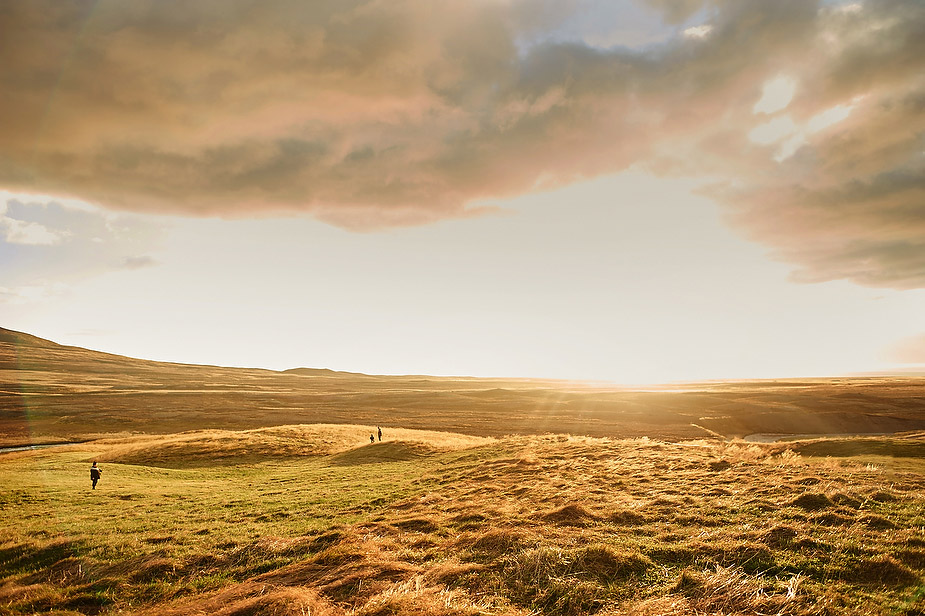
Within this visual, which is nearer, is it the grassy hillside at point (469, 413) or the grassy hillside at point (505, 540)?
the grassy hillside at point (505, 540)

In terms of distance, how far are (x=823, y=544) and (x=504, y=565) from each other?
25.8 ft

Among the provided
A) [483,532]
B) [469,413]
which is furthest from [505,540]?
[469,413]

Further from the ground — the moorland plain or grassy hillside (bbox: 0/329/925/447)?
the moorland plain

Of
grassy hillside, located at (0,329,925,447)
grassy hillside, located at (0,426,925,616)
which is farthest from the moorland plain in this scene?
grassy hillside, located at (0,329,925,447)

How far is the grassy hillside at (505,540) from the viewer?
31.0ft

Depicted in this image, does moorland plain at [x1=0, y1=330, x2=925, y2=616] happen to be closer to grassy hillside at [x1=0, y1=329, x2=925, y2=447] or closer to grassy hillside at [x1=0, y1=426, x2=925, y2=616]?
grassy hillside at [x1=0, y1=426, x2=925, y2=616]

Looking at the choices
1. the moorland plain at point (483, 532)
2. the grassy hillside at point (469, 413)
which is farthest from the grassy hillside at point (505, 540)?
the grassy hillside at point (469, 413)

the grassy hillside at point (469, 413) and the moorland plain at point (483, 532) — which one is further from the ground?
the moorland plain at point (483, 532)

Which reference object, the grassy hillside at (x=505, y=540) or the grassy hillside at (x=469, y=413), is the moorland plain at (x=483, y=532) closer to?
the grassy hillside at (x=505, y=540)

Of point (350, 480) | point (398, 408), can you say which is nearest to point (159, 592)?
point (350, 480)

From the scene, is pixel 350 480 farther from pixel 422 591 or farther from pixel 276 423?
pixel 276 423

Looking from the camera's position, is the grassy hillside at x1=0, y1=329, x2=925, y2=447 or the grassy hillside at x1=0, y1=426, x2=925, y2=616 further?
the grassy hillside at x1=0, y1=329, x2=925, y2=447

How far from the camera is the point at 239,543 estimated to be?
642 inches

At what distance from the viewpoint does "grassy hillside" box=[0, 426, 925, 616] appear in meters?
9.45
